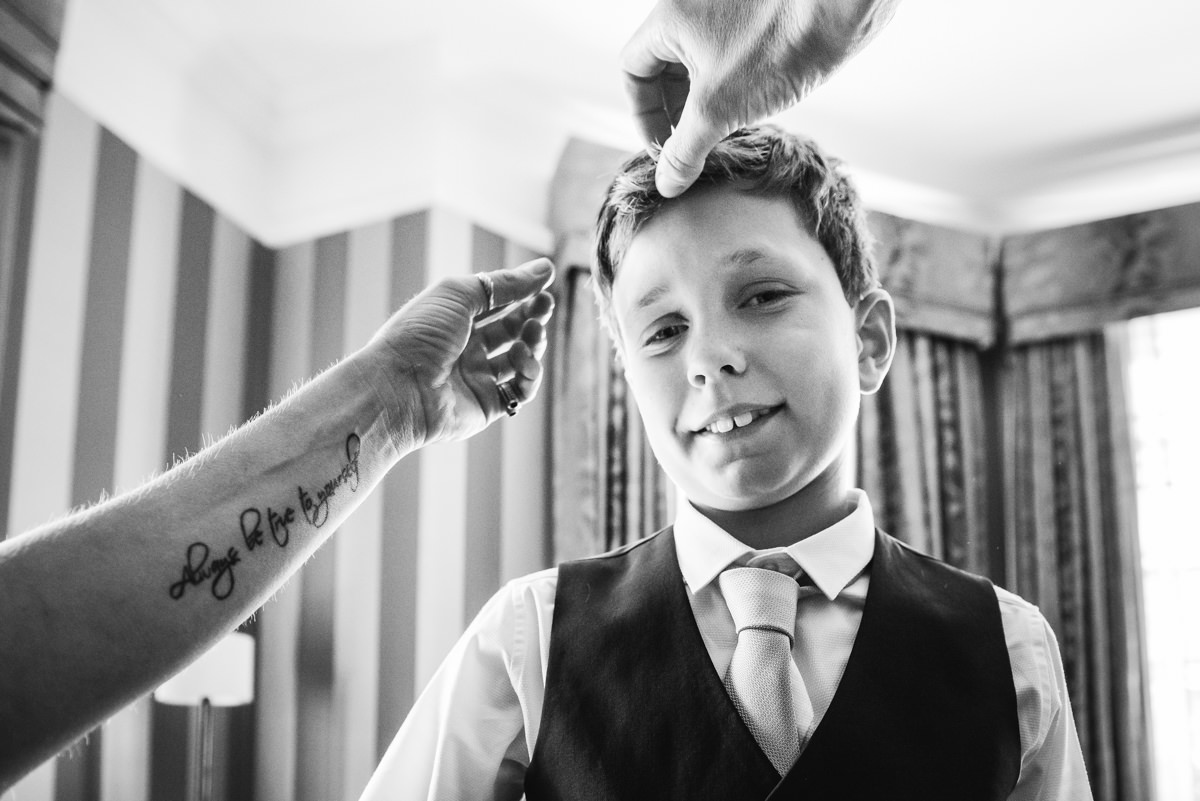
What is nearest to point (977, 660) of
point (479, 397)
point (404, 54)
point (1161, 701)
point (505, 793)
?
point (505, 793)

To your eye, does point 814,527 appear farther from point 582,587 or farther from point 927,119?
point 927,119

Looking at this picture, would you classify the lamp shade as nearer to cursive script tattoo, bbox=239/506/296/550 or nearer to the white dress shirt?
the white dress shirt

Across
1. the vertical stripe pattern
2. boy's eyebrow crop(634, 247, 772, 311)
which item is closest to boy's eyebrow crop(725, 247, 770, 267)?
boy's eyebrow crop(634, 247, 772, 311)

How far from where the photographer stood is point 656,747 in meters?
0.99

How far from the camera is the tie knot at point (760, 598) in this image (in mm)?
1058

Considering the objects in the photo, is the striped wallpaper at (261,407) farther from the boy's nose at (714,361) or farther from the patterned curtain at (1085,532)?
the boy's nose at (714,361)

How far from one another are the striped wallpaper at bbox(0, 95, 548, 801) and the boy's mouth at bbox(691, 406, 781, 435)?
2.65 m

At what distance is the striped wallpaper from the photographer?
329 centimetres

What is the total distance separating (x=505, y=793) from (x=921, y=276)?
4263mm

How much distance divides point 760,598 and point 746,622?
0.10ft

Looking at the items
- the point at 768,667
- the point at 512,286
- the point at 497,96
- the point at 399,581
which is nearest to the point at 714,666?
the point at 768,667

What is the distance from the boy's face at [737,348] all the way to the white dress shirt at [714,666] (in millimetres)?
83

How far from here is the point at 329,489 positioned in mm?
958

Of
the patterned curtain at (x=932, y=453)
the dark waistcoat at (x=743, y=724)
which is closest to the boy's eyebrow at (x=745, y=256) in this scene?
the dark waistcoat at (x=743, y=724)
